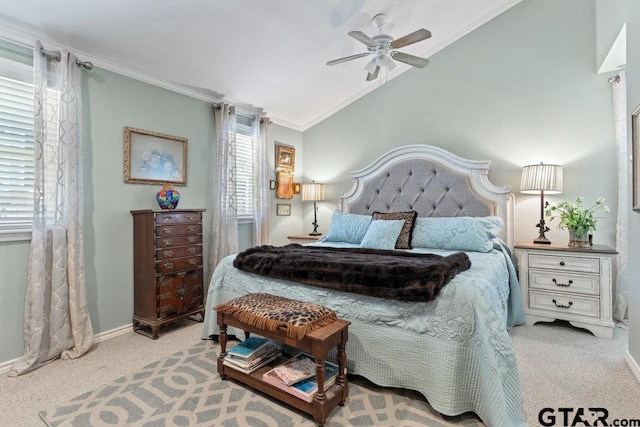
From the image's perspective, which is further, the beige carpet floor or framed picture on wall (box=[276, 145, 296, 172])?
framed picture on wall (box=[276, 145, 296, 172])

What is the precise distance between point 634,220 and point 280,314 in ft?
7.78

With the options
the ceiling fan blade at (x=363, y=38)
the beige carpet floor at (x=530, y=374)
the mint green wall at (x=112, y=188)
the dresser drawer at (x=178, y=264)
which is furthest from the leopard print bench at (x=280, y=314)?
the ceiling fan blade at (x=363, y=38)

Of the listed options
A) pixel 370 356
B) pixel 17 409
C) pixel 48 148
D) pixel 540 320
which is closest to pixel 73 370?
pixel 17 409

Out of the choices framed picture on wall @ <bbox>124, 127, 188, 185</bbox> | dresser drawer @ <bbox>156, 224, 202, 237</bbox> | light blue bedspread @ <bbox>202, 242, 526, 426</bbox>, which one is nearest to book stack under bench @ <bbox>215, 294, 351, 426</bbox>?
light blue bedspread @ <bbox>202, 242, 526, 426</bbox>

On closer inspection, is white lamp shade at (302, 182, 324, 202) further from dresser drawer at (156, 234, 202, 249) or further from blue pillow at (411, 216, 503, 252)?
dresser drawer at (156, 234, 202, 249)

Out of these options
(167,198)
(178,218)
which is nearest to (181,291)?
(178,218)

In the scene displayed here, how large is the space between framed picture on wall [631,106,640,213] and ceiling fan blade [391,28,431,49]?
1.42 m

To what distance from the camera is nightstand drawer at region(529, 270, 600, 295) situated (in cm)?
274

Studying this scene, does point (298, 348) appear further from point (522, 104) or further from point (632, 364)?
point (522, 104)

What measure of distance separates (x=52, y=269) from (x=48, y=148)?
926 millimetres

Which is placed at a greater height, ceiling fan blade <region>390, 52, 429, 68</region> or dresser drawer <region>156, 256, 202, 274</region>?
ceiling fan blade <region>390, 52, 429, 68</region>

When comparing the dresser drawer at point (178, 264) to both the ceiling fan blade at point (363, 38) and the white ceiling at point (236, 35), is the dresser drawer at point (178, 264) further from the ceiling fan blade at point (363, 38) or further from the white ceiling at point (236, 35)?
the ceiling fan blade at point (363, 38)

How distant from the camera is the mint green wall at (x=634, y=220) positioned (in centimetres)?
204

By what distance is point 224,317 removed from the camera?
2062 millimetres
